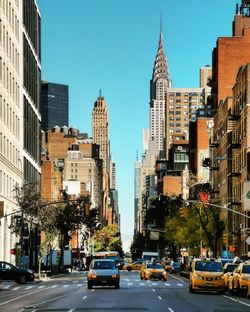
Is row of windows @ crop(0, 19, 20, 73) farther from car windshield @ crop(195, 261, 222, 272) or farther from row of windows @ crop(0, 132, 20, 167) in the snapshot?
car windshield @ crop(195, 261, 222, 272)

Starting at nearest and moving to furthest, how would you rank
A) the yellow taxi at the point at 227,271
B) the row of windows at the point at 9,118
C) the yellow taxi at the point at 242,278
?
1. the yellow taxi at the point at 242,278
2. the yellow taxi at the point at 227,271
3. the row of windows at the point at 9,118

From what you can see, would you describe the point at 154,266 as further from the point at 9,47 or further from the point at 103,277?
the point at 9,47

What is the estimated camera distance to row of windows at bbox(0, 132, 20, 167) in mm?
91500

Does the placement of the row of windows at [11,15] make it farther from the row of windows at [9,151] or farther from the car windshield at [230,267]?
the car windshield at [230,267]

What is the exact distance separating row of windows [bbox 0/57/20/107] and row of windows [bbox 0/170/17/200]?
965 centimetres

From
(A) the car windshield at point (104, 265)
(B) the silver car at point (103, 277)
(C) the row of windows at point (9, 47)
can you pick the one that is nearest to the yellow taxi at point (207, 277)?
(B) the silver car at point (103, 277)

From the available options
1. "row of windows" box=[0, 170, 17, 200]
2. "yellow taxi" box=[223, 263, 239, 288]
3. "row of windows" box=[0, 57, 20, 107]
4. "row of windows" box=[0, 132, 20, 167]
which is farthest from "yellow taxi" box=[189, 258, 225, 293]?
"row of windows" box=[0, 57, 20, 107]

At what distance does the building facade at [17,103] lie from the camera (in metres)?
93.4

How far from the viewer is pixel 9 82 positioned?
98000mm

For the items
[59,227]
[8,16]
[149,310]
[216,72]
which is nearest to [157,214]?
[216,72]

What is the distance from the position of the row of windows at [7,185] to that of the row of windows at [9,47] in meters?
13.5

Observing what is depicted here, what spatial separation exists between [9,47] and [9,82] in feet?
12.9

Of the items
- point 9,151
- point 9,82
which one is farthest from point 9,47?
point 9,151

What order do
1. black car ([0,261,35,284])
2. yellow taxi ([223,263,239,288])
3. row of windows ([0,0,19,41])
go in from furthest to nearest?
1. row of windows ([0,0,19,41])
2. black car ([0,261,35,284])
3. yellow taxi ([223,263,239,288])
